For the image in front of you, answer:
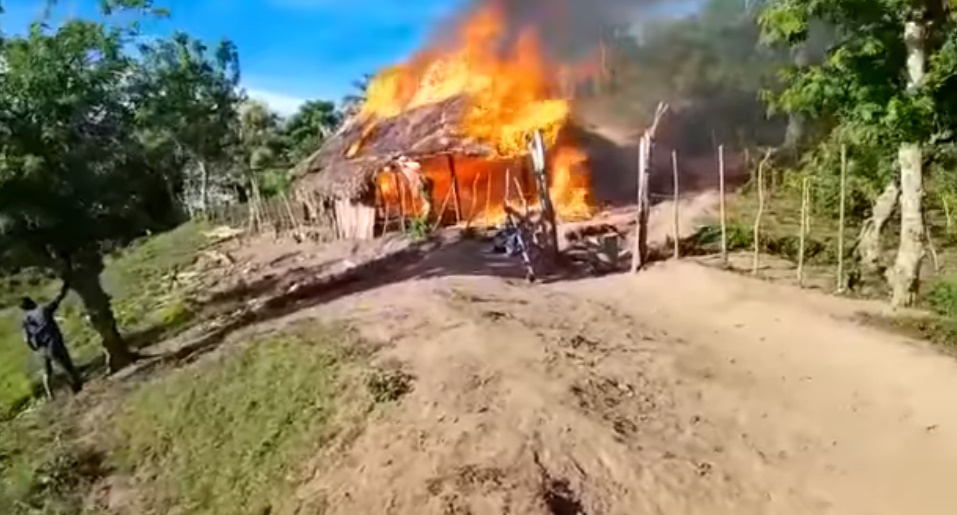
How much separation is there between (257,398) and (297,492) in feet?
7.19

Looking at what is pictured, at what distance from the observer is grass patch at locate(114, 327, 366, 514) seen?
10844mm

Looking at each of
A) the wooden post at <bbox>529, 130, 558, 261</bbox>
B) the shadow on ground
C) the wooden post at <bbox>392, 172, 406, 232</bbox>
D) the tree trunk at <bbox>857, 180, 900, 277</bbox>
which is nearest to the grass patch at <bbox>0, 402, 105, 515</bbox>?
the shadow on ground

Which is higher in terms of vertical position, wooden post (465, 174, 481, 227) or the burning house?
the burning house

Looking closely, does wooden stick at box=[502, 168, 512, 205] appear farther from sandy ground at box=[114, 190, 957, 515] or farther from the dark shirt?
the dark shirt

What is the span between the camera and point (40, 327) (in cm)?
1420

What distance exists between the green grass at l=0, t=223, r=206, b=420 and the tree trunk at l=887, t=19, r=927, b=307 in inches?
456

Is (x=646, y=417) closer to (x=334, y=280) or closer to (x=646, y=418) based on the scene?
(x=646, y=418)

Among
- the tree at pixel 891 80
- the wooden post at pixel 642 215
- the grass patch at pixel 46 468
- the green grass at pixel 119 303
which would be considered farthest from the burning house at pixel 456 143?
the grass patch at pixel 46 468

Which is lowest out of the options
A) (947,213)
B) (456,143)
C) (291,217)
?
(947,213)

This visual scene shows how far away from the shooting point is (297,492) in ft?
33.6

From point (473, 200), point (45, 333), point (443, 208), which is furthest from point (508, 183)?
point (45, 333)

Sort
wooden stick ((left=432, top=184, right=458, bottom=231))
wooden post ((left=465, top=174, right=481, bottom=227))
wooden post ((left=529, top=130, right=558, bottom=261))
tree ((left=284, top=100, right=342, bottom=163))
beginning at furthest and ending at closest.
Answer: tree ((left=284, top=100, right=342, bottom=163)), wooden post ((left=465, top=174, right=481, bottom=227)), wooden stick ((left=432, top=184, right=458, bottom=231)), wooden post ((left=529, top=130, right=558, bottom=261))

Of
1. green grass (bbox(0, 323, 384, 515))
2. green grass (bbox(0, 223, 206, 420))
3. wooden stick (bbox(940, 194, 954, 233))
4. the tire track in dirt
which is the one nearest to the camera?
the tire track in dirt

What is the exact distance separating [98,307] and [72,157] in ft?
7.06
